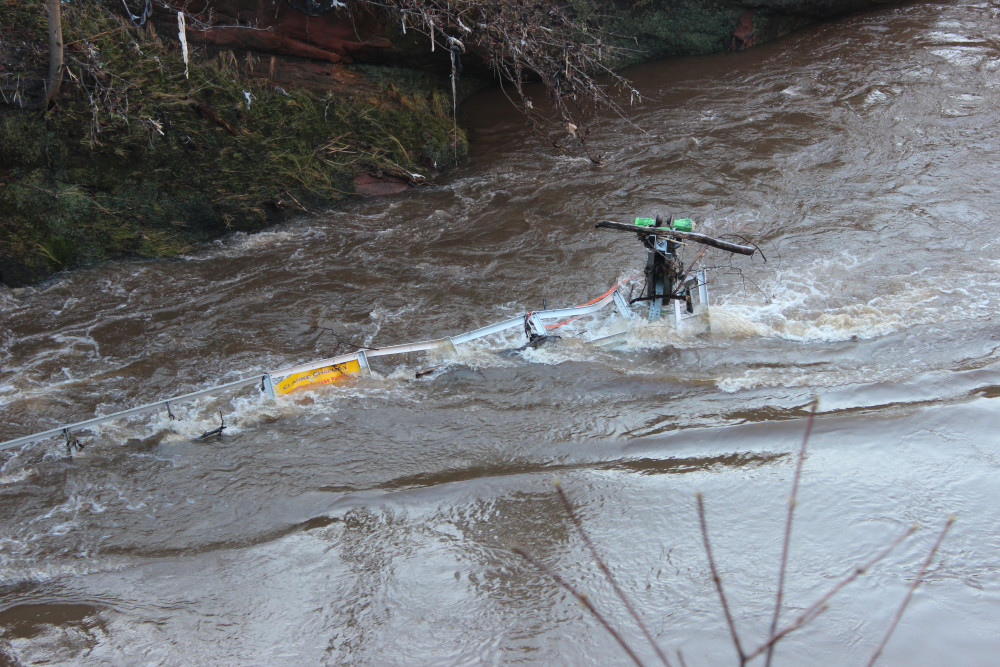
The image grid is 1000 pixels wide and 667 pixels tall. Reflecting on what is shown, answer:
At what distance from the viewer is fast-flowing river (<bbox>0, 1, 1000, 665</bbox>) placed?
12.9ft

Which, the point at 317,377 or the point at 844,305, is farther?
the point at 844,305

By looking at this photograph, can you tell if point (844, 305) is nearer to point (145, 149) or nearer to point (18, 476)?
point (18, 476)

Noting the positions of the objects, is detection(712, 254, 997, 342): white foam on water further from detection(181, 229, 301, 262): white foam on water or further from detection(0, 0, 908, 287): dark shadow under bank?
detection(181, 229, 301, 262): white foam on water

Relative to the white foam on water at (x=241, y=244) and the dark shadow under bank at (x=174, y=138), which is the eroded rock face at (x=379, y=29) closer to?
the dark shadow under bank at (x=174, y=138)

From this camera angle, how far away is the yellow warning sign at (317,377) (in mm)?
5672

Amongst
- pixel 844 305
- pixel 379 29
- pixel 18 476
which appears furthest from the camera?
pixel 379 29

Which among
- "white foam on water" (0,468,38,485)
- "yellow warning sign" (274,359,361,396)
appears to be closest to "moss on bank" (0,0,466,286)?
"white foam on water" (0,468,38,485)

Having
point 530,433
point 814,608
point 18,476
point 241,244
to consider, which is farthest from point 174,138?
point 814,608

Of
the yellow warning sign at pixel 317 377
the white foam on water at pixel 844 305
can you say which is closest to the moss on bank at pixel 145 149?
the yellow warning sign at pixel 317 377

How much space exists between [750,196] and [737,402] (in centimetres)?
413

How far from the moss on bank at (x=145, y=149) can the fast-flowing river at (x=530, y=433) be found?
0.44 meters

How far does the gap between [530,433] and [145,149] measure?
6007 millimetres

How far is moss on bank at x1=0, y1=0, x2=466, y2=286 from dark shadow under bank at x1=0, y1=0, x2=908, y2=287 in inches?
0.5

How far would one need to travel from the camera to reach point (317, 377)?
19.0 ft
